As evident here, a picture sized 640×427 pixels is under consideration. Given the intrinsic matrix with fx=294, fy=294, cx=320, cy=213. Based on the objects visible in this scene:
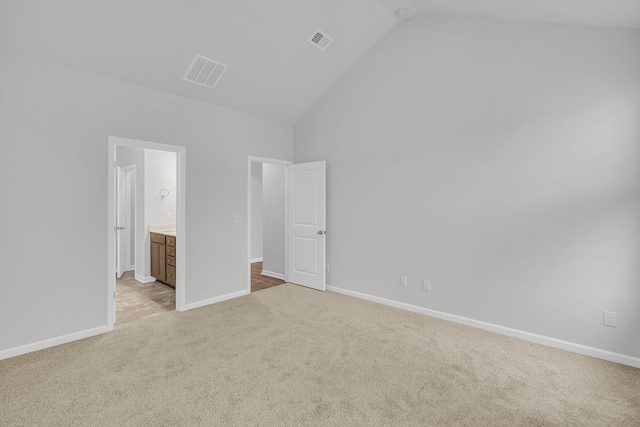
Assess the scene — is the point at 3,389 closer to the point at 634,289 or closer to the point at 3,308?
the point at 3,308

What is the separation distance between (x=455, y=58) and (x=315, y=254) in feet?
10.6

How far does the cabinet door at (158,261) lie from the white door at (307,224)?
2.08 meters

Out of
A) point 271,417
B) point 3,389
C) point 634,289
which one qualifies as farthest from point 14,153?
point 634,289

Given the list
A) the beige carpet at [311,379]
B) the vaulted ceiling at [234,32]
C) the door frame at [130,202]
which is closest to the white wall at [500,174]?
the vaulted ceiling at [234,32]

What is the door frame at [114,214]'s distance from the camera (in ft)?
10.4

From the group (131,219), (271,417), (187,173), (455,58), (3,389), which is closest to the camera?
(271,417)

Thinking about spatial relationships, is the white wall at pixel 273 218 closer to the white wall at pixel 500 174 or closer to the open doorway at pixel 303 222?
the open doorway at pixel 303 222

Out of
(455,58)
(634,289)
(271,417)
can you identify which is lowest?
(271,417)

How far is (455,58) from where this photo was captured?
345cm

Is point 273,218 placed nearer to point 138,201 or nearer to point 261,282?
point 261,282

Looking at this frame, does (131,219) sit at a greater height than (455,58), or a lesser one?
lesser

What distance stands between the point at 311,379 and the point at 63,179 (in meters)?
3.00

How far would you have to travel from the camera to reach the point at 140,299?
425 centimetres

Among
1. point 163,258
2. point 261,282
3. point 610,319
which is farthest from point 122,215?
point 610,319
